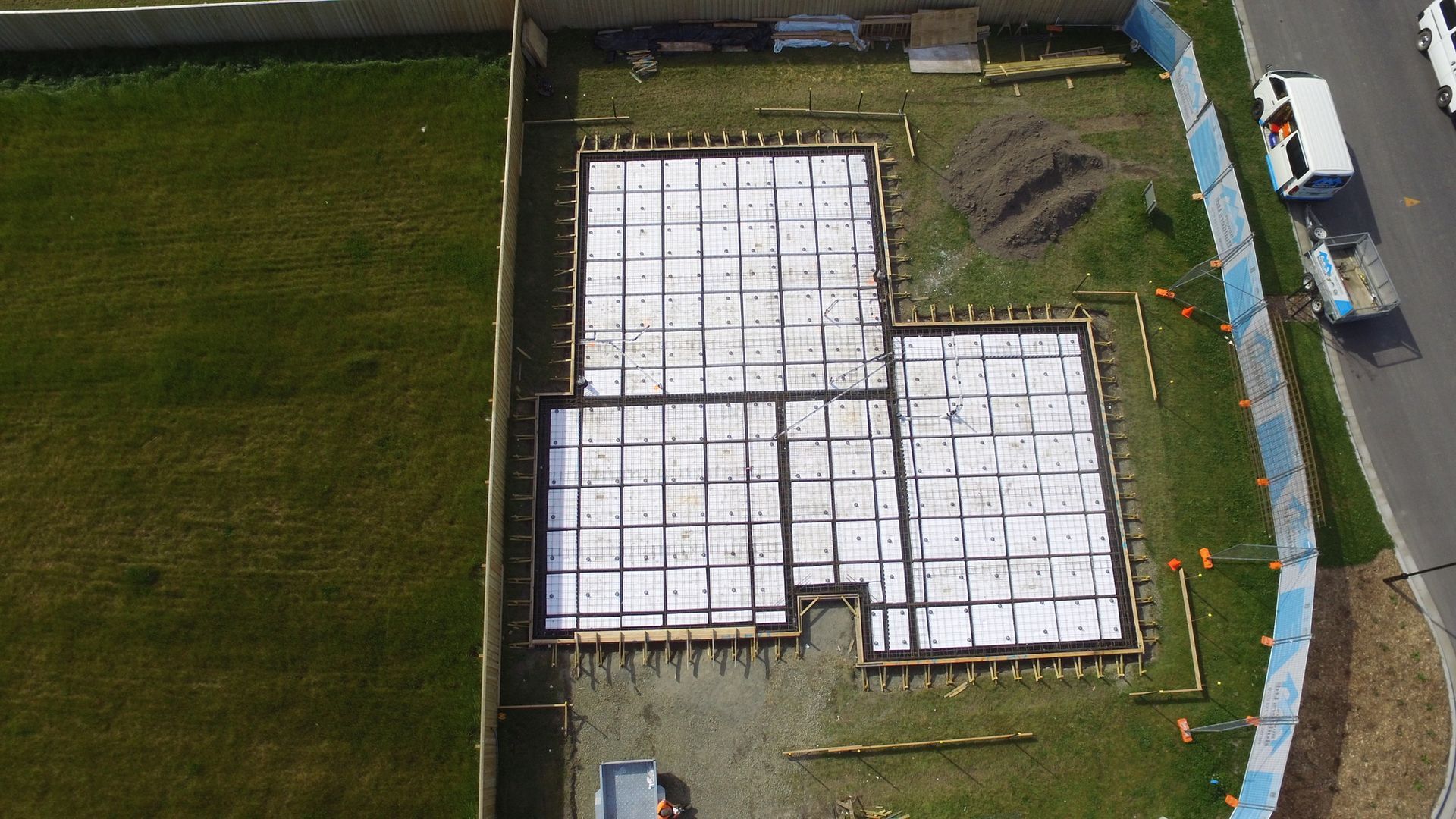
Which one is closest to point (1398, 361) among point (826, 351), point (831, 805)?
point (826, 351)

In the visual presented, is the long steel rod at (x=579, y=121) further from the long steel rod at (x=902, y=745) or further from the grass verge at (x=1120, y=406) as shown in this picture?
the long steel rod at (x=902, y=745)

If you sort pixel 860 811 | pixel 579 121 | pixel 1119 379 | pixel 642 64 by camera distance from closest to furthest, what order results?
1. pixel 860 811
2. pixel 1119 379
3. pixel 579 121
4. pixel 642 64

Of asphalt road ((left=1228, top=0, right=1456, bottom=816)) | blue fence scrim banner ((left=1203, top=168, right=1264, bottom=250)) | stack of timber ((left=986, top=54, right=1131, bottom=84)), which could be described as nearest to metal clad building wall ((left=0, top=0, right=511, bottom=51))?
stack of timber ((left=986, top=54, right=1131, bottom=84))

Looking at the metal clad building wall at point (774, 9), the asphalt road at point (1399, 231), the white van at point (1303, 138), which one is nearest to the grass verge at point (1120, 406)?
the metal clad building wall at point (774, 9)

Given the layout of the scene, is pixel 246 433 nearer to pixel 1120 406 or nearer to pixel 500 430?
pixel 500 430

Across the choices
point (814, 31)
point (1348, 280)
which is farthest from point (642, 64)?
point (1348, 280)
